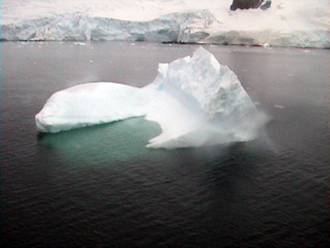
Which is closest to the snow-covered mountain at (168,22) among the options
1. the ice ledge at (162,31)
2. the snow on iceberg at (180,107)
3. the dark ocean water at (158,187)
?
the ice ledge at (162,31)

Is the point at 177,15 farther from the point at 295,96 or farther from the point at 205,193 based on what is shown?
the point at 205,193

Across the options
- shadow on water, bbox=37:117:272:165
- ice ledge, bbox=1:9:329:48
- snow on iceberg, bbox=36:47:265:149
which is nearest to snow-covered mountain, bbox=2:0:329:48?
ice ledge, bbox=1:9:329:48

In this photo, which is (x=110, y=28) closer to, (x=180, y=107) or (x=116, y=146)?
(x=180, y=107)

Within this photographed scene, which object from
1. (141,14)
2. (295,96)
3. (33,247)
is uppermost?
(141,14)

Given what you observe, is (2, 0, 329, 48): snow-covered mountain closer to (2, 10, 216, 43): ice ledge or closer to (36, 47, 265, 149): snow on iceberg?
(2, 10, 216, 43): ice ledge

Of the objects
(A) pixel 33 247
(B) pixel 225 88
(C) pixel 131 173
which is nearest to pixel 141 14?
(B) pixel 225 88

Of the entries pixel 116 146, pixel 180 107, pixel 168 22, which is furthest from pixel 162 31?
pixel 116 146
